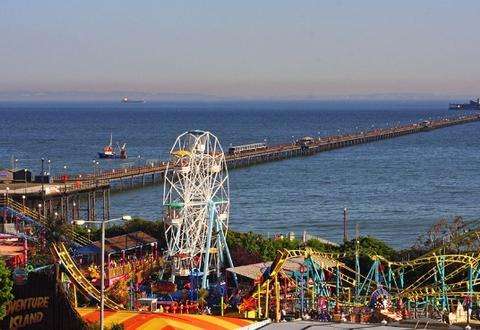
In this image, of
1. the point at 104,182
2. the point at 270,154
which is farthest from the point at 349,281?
the point at 270,154

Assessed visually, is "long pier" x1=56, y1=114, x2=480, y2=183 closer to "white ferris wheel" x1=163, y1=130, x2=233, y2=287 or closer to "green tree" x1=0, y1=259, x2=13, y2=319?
"white ferris wheel" x1=163, y1=130, x2=233, y2=287

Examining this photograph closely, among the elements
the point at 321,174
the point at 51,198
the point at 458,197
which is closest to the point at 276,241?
the point at 51,198

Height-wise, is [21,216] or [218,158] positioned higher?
[218,158]

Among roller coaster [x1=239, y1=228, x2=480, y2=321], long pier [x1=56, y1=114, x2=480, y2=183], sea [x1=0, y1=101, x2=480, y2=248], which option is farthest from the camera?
long pier [x1=56, y1=114, x2=480, y2=183]

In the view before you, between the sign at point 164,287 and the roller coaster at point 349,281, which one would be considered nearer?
the roller coaster at point 349,281

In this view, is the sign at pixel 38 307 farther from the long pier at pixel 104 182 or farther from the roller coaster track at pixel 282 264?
the long pier at pixel 104 182

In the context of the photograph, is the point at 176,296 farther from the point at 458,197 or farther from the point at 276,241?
the point at 458,197

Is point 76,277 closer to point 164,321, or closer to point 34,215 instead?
point 164,321

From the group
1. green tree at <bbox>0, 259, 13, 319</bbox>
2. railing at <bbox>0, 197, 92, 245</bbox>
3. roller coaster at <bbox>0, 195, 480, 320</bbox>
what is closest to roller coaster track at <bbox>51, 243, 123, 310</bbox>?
roller coaster at <bbox>0, 195, 480, 320</bbox>

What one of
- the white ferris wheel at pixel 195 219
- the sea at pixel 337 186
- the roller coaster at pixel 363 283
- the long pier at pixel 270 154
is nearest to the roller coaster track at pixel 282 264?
the roller coaster at pixel 363 283
